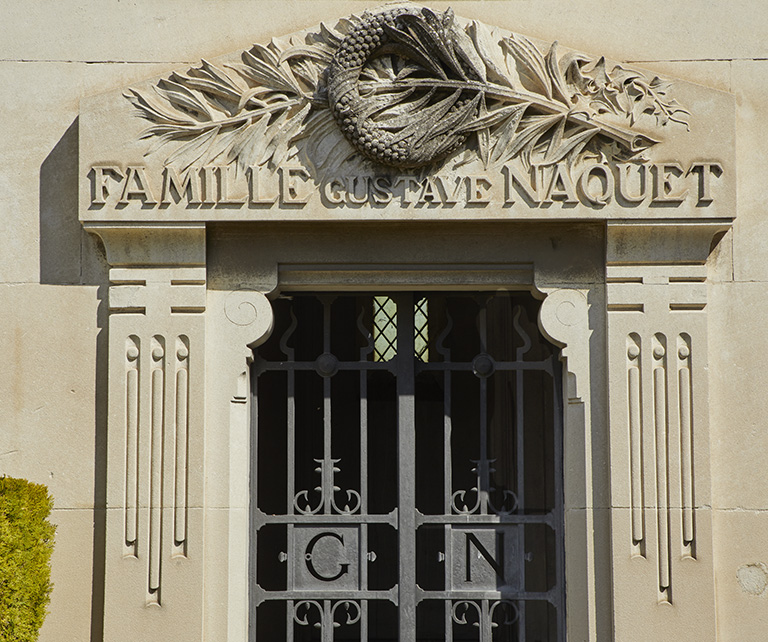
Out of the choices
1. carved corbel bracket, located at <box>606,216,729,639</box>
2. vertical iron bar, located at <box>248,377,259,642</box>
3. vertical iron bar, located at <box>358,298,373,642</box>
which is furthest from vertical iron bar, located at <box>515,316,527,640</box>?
vertical iron bar, located at <box>248,377,259,642</box>

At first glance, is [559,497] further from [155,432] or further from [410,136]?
[155,432]

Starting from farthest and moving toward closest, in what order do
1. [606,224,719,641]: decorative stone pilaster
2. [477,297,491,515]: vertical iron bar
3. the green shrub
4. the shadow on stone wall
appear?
1. [477,297,491,515]: vertical iron bar
2. the shadow on stone wall
3. [606,224,719,641]: decorative stone pilaster
4. the green shrub

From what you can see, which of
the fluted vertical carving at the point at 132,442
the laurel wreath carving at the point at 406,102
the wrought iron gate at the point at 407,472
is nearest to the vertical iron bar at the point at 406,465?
the wrought iron gate at the point at 407,472

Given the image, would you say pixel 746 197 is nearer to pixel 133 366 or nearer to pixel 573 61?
pixel 573 61

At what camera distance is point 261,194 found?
279 inches

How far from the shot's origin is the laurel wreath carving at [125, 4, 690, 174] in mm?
7066

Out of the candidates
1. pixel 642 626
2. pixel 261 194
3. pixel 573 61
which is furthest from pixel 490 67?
pixel 642 626

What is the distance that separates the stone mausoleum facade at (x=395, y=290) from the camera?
7.00m

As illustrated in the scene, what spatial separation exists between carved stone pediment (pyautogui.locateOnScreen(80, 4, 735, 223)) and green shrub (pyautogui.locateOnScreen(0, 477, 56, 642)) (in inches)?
70.0

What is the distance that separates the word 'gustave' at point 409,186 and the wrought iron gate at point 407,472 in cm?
83

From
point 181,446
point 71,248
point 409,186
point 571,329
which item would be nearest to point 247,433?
point 181,446

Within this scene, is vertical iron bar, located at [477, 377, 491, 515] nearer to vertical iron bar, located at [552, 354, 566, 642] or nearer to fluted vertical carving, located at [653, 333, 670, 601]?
vertical iron bar, located at [552, 354, 566, 642]

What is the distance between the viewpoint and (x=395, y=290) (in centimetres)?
753

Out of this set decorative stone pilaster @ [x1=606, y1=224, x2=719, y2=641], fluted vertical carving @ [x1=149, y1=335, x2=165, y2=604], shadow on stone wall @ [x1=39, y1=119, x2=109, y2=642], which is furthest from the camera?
shadow on stone wall @ [x1=39, y1=119, x2=109, y2=642]
